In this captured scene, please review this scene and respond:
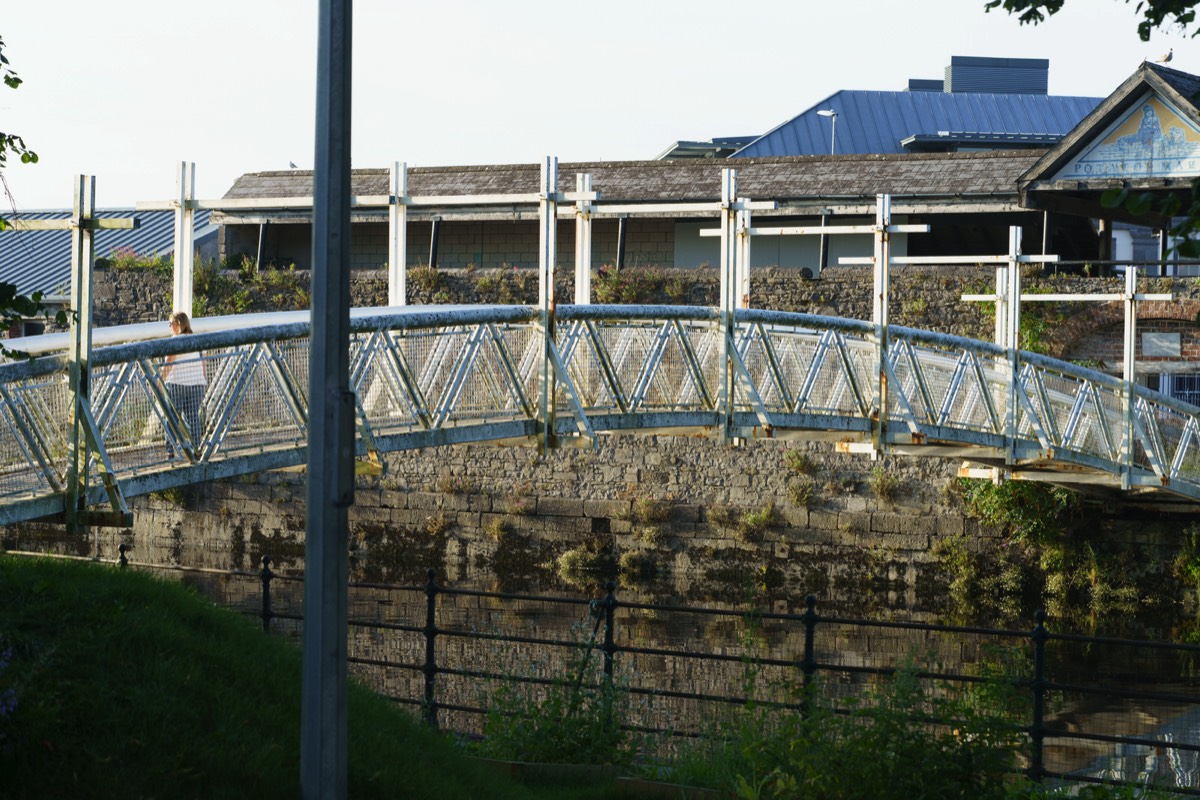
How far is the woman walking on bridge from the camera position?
33.3 feet

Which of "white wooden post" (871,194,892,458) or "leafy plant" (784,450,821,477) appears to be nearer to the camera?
"white wooden post" (871,194,892,458)

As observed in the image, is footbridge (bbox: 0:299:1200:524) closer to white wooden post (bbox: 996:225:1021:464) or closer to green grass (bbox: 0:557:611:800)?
white wooden post (bbox: 996:225:1021:464)

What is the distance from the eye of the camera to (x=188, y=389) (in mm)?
10297

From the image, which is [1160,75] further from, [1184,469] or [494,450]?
[494,450]

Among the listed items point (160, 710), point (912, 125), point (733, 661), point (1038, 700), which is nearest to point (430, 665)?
point (1038, 700)

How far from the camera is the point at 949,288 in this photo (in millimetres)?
24141

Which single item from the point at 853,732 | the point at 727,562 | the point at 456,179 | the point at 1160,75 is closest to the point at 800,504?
the point at 727,562

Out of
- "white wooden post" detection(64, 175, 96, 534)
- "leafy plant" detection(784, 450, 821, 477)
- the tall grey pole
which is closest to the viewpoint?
the tall grey pole

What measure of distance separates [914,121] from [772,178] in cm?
1016

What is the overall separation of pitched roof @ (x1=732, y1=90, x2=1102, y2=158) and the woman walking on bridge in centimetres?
2414

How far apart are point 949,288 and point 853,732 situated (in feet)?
59.3

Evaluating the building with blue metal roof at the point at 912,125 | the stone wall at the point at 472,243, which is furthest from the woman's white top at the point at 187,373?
the building with blue metal roof at the point at 912,125

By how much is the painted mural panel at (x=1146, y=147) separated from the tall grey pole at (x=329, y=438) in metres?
18.1

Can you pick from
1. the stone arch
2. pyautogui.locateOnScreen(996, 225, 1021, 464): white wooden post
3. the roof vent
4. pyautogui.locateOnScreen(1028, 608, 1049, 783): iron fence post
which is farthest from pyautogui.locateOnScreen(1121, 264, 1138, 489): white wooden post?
the roof vent
